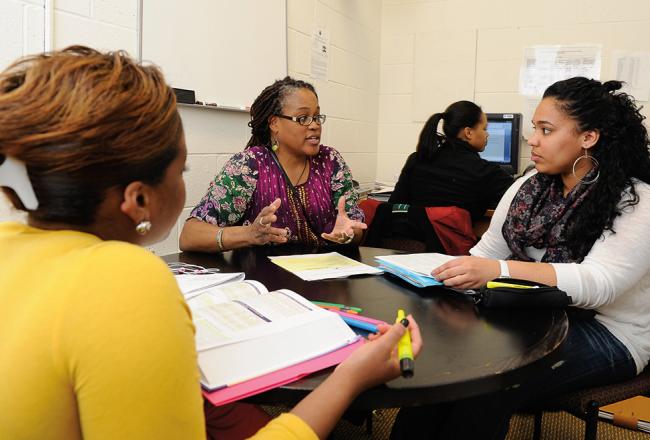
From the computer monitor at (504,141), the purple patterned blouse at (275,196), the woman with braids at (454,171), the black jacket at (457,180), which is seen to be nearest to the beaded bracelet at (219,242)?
the purple patterned blouse at (275,196)

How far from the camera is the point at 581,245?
1433mm

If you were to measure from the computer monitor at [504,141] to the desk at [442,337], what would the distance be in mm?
2254

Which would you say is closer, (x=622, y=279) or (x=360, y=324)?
(x=360, y=324)

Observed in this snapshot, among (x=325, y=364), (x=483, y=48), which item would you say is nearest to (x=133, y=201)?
(x=325, y=364)

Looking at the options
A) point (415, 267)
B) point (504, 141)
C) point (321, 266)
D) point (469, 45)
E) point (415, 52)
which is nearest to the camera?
point (415, 267)

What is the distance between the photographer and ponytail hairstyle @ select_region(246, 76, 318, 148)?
2.14 meters

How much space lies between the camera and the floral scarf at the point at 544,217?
1485mm

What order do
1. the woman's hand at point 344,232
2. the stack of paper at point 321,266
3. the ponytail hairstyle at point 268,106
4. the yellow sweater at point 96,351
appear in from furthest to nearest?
the ponytail hairstyle at point 268,106, the woman's hand at point 344,232, the stack of paper at point 321,266, the yellow sweater at point 96,351

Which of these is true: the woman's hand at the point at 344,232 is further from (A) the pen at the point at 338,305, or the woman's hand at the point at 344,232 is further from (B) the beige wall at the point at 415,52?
(B) the beige wall at the point at 415,52

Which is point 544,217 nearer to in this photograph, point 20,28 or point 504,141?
point 20,28

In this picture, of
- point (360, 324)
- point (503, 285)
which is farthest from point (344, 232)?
point (360, 324)

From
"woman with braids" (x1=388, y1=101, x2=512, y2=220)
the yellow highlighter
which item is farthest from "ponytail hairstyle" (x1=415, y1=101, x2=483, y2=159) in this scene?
the yellow highlighter

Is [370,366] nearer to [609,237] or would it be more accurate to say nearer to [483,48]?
[609,237]

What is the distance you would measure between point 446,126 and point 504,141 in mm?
630
